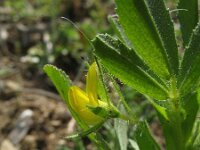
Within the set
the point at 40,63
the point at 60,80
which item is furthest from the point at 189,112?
the point at 40,63

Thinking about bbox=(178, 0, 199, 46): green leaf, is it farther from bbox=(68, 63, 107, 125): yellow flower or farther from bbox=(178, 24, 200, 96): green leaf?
bbox=(68, 63, 107, 125): yellow flower

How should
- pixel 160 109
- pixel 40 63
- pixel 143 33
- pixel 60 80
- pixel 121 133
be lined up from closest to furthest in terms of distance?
pixel 143 33 < pixel 160 109 < pixel 60 80 < pixel 121 133 < pixel 40 63

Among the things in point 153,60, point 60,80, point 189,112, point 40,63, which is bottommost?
point 189,112

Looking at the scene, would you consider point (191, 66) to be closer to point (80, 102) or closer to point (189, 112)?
point (189, 112)

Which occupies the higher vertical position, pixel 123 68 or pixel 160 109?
pixel 123 68

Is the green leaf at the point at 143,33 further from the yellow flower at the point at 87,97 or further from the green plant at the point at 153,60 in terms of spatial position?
the yellow flower at the point at 87,97

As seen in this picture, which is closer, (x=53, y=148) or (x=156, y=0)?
(x=156, y=0)

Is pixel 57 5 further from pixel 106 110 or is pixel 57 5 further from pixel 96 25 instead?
pixel 106 110

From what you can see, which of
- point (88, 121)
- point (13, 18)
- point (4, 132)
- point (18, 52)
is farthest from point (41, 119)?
point (88, 121)

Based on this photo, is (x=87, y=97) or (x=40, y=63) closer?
(x=87, y=97)
